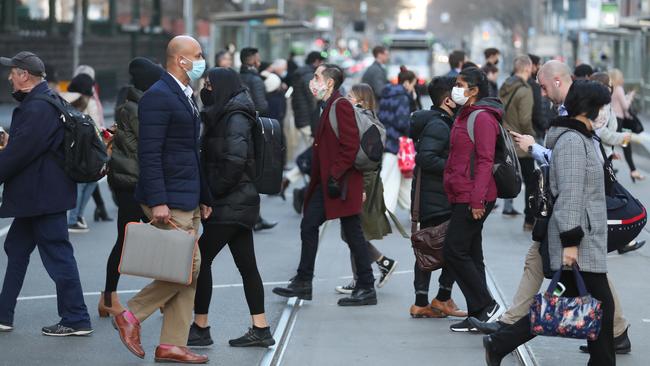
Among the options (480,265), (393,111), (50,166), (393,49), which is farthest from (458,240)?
(393,49)

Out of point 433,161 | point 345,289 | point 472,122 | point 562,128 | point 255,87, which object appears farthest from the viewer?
point 255,87

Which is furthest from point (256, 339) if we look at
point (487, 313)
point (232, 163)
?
point (487, 313)

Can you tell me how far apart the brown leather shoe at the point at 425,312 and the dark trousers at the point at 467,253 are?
0.66 metres

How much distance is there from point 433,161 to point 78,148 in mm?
2263

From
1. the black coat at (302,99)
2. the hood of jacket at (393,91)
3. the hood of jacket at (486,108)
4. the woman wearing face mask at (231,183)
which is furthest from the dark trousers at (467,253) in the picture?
the black coat at (302,99)

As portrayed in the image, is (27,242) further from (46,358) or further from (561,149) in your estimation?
(561,149)

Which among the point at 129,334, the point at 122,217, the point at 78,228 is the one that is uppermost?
the point at 122,217

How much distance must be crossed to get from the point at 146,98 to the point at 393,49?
5033cm

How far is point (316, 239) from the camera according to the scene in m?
9.27

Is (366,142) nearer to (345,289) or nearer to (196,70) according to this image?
(345,289)

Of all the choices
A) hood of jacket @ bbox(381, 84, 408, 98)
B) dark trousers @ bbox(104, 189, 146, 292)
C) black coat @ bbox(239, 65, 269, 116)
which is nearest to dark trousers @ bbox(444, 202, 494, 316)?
dark trousers @ bbox(104, 189, 146, 292)

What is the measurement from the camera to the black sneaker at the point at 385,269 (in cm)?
975

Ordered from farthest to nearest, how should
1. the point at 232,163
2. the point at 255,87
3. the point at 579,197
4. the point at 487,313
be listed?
1. the point at 255,87
2. the point at 487,313
3. the point at 232,163
4. the point at 579,197

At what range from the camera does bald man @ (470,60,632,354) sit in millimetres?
7016
